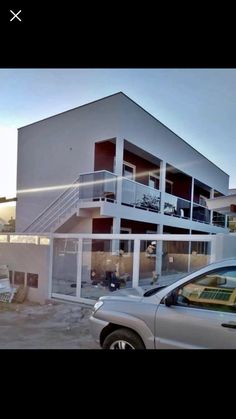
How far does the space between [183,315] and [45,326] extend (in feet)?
12.5

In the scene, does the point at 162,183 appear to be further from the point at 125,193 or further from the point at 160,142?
the point at 125,193

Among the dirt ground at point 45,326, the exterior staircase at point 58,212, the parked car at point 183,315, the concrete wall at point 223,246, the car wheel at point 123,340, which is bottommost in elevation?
the dirt ground at point 45,326

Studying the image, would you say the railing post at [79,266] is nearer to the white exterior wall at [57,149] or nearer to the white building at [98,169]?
the white building at [98,169]

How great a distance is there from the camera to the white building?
34.6 feet

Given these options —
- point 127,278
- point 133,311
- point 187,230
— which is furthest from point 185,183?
point 133,311

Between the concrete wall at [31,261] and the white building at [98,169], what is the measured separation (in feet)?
6.64

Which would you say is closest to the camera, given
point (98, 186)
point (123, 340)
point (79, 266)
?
point (123, 340)

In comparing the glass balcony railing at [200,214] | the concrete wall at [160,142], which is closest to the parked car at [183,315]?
the concrete wall at [160,142]

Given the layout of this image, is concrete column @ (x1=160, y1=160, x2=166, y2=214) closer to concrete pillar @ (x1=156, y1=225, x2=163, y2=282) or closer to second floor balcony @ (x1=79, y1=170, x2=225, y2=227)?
second floor balcony @ (x1=79, y1=170, x2=225, y2=227)

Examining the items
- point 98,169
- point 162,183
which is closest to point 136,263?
point 98,169

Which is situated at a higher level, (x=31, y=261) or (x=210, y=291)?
(x=210, y=291)

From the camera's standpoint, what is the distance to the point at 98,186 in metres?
10.1

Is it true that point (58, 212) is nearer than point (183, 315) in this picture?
No

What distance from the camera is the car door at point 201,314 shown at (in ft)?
9.39
